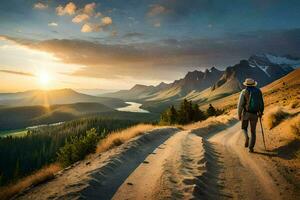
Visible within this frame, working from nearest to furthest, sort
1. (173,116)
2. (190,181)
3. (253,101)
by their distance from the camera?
(190,181) → (253,101) → (173,116)

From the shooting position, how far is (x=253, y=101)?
44.7ft

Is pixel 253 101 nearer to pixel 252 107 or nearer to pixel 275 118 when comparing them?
pixel 252 107

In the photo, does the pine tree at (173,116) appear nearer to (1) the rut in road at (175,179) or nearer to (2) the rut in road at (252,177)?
(2) the rut in road at (252,177)

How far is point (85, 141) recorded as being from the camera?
19562 millimetres

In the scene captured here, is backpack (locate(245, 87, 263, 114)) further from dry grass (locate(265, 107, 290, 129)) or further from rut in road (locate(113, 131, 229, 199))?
dry grass (locate(265, 107, 290, 129))

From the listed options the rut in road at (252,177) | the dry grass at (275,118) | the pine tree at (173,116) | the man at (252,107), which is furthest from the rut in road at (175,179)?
the pine tree at (173,116)

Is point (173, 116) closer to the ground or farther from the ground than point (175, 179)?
closer to the ground

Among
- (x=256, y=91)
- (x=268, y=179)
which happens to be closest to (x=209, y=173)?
(x=268, y=179)

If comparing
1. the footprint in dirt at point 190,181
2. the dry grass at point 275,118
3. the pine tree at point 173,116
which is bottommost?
the pine tree at point 173,116

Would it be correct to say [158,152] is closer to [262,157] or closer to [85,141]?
[262,157]

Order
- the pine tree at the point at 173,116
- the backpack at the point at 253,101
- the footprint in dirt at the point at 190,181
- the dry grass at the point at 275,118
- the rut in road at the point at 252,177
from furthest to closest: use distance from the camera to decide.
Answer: the pine tree at the point at 173,116 < the dry grass at the point at 275,118 < the backpack at the point at 253,101 < the footprint in dirt at the point at 190,181 < the rut in road at the point at 252,177

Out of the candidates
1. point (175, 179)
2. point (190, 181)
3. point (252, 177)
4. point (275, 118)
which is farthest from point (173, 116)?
point (190, 181)

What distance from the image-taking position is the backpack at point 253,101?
13.6 metres

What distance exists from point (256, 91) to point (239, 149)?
3330 millimetres
